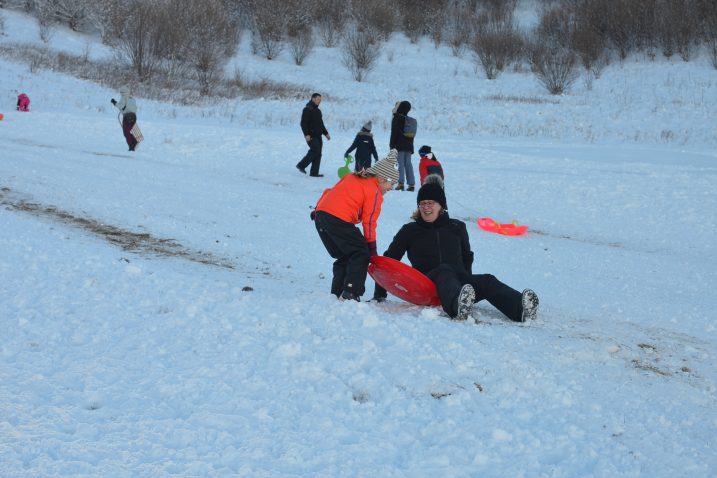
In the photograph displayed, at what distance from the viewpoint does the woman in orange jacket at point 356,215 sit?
5.31 meters

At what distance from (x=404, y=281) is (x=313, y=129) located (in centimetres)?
882

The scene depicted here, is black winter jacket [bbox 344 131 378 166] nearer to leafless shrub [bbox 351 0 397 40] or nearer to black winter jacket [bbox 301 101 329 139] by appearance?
black winter jacket [bbox 301 101 329 139]

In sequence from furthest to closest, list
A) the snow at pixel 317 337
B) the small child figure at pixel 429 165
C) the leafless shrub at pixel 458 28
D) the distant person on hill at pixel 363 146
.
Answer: the leafless shrub at pixel 458 28 → the distant person on hill at pixel 363 146 → the small child figure at pixel 429 165 → the snow at pixel 317 337

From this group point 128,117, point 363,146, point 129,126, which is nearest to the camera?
point 363,146

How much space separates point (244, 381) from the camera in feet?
11.9

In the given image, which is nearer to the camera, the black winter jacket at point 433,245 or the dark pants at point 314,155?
the black winter jacket at point 433,245

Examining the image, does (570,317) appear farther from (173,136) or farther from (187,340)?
(173,136)

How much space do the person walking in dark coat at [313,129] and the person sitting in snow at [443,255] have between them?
804 centimetres

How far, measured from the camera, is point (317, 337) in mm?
4250

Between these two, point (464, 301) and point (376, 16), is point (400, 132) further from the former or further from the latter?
point (376, 16)

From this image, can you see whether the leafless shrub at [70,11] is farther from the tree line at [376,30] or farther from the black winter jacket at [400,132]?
the black winter jacket at [400,132]

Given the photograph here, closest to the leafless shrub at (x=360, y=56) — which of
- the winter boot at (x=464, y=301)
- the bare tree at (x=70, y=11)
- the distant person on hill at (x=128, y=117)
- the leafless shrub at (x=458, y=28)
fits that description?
the leafless shrub at (x=458, y=28)

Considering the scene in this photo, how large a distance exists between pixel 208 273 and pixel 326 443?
3.56 meters

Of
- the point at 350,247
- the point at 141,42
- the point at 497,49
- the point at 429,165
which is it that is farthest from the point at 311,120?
the point at 497,49
